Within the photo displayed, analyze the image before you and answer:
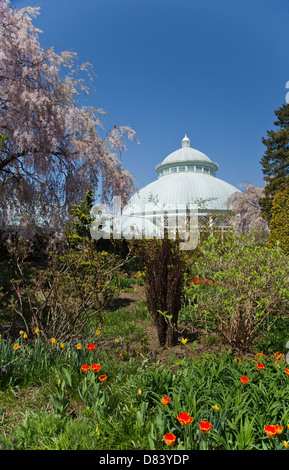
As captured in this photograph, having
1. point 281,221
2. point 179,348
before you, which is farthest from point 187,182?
point 179,348

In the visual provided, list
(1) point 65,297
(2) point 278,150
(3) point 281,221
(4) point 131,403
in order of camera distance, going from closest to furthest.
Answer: (4) point 131,403 → (1) point 65,297 → (3) point 281,221 → (2) point 278,150

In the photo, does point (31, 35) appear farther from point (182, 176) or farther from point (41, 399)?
point (182, 176)

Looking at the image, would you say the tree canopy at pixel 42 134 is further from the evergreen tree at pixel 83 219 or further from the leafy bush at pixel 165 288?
the leafy bush at pixel 165 288

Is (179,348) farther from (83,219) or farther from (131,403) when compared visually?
(83,219)

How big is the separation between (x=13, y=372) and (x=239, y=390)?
2113 millimetres

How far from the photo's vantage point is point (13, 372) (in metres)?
3.02

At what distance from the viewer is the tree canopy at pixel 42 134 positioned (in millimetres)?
7824

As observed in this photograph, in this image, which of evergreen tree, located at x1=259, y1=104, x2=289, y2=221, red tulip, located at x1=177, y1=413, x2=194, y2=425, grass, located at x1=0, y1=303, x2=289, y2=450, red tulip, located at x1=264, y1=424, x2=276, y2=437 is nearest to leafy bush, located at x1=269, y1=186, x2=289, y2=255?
grass, located at x1=0, y1=303, x2=289, y2=450

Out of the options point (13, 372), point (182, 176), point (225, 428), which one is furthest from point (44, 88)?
point (182, 176)

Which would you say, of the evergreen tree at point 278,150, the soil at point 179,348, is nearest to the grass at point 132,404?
the soil at point 179,348

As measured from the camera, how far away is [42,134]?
8.11m

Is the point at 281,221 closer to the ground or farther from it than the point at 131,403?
farther from it

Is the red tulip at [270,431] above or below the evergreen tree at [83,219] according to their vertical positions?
below

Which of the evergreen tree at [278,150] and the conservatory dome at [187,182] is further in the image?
the conservatory dome at [187,182]
